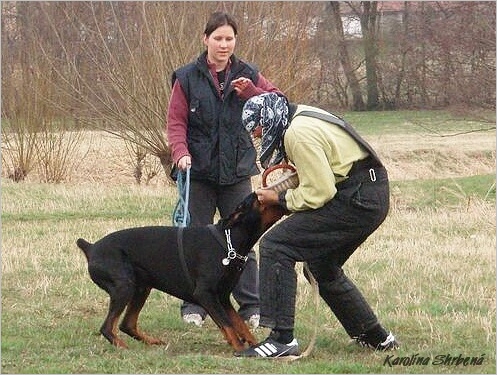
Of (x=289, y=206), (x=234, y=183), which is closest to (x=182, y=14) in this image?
(x=234, y=183)

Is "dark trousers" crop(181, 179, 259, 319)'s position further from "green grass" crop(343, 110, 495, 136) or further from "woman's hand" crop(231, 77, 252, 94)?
"green grass" crop(343, 110, 495, 136)

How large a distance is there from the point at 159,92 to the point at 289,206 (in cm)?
1141

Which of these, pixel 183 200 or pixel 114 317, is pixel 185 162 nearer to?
pixel 183 200

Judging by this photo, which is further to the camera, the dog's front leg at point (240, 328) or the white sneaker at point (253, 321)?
the white sneaker at point (253, 321)

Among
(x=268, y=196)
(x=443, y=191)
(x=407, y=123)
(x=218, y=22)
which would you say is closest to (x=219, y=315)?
(x=268, y=196)

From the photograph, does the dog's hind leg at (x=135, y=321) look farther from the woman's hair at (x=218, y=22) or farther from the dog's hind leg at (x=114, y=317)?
the woman's hair at (x=218, y=22)

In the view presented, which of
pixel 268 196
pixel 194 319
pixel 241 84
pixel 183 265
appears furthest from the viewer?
pixel 194 319

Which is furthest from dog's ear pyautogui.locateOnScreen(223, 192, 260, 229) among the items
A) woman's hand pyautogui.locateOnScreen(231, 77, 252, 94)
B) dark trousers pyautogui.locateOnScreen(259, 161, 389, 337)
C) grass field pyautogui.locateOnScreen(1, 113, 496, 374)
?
woman's hand pyautogui.locateOnScreen(231, 77, 252, 94)

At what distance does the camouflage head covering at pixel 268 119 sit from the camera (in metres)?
5.31

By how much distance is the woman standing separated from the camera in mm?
6363

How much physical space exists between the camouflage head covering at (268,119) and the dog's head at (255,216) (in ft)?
1.14

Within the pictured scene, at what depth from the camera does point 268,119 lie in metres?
5.30

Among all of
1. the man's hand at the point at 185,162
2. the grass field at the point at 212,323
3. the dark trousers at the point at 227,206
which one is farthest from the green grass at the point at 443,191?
the man's hand at the point at 185,162

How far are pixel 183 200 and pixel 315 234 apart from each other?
1.51 meters
